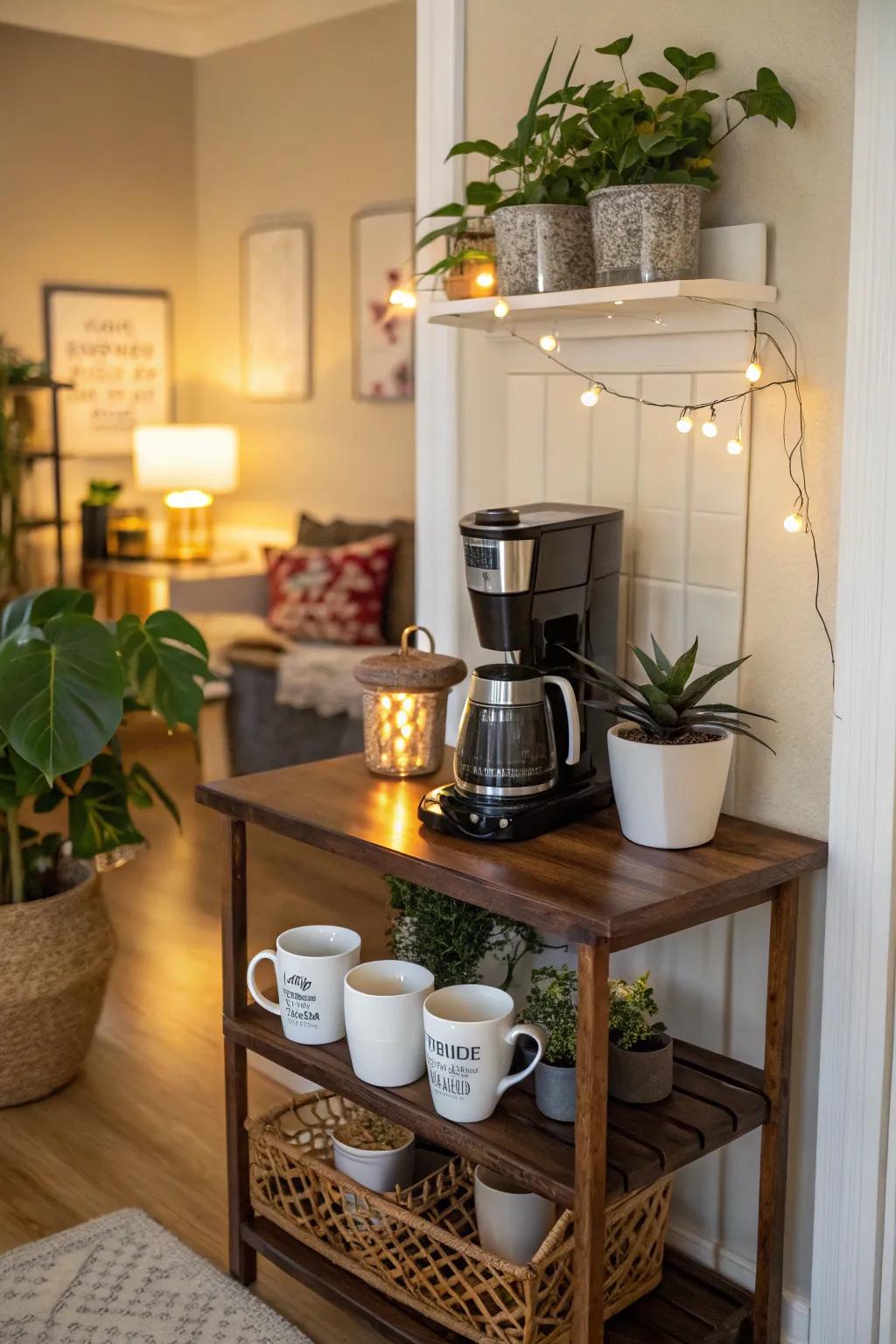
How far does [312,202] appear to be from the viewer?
5.45 m

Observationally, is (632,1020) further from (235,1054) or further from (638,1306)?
(235,1054)

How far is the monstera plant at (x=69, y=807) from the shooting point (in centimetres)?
224

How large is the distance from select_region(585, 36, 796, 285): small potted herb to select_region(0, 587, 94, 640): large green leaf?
1.19 m

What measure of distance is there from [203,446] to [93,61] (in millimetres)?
1571

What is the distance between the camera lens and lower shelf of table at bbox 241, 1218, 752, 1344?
6.17ft

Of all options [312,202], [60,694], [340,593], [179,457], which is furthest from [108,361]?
[60,694]

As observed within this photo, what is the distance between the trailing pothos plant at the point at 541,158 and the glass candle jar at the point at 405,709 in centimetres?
58

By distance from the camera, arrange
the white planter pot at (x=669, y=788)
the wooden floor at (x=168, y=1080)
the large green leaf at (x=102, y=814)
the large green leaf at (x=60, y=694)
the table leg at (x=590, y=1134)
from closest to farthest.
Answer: the table leg at (x=590, y=1134) < the white planter pot at (x=669, y=788) < the large green leaf at (x=60, y=694) < the wooden floor at (x=168, y=1080) < the large green leaf at (x=102, y=814)

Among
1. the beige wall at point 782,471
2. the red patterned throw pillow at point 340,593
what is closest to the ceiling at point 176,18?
the red patterned throw pillow at point 340,593

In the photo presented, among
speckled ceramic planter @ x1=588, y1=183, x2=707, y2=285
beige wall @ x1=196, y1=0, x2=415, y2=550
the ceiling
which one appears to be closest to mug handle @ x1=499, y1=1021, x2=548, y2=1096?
speckled ceramic planter @ x1=588, y1=183, x2=707, y2=285

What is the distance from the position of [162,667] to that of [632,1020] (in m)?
1.13

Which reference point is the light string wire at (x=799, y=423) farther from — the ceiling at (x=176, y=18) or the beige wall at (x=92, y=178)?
the beige wall at (x=92, y=178)

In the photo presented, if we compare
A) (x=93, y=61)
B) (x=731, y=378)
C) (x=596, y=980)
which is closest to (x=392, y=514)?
(x=93, y=61)

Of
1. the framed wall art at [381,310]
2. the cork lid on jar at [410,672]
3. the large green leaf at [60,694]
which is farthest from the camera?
the framed wall art at [381,310]
